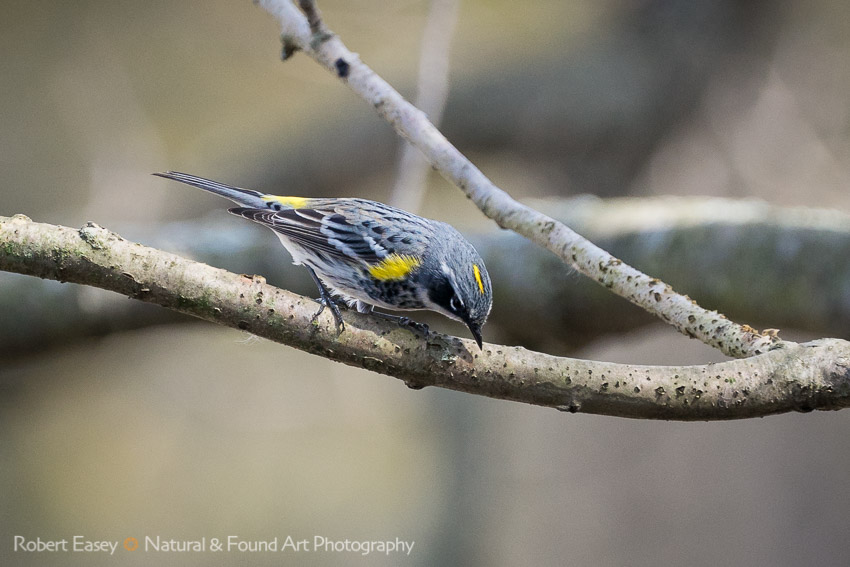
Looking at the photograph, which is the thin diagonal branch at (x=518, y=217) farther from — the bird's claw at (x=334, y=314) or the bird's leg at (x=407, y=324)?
the bird's claw at (x=334, y=314)

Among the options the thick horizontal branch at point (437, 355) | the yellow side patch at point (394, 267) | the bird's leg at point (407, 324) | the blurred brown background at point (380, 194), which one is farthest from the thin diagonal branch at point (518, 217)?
the blurred brown background at point (380, 194)

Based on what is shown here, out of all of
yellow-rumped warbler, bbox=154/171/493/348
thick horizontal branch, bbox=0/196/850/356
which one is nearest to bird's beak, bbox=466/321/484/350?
yellow-rumped warbler, bbox=154/171/493/348

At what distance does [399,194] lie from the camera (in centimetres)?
339

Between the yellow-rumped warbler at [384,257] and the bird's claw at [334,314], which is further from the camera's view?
the yellow-rumped warbler at [384,257]

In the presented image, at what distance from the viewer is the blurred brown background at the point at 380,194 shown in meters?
5.79

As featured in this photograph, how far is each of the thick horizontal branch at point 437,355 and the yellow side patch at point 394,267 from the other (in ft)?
1.70

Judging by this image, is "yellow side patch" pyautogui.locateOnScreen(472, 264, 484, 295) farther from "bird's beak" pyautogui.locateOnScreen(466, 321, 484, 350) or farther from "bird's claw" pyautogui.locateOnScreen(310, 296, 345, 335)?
"bird's claw" pyautogui.locateOnScreen(310, 296, 345, 335)

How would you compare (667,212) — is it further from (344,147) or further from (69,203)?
(69,203)

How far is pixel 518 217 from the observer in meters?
2.30

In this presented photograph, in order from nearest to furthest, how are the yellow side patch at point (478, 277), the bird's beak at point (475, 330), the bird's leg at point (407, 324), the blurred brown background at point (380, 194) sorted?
the bird's leg at point (407, 324) → the bird's beak at point (475, 330) → the yellow side patch at point (478, 277) → the blurred brown background at point (380, 194)

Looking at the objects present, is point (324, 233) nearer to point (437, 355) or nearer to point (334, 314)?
point (334, 314)

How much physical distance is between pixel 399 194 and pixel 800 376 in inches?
79.9

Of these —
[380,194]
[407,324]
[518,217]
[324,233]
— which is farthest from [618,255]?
[380,194]

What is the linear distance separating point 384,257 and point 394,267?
0.06 meters
